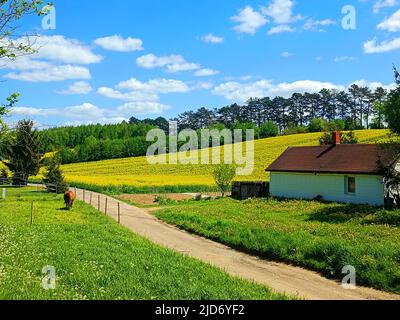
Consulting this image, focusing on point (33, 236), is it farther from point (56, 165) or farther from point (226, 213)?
point (56, 165)

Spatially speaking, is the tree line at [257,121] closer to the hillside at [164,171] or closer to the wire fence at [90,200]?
the hillside at [164,171]

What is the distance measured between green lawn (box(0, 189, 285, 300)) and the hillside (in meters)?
37.6

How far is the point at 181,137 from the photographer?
11331 cm

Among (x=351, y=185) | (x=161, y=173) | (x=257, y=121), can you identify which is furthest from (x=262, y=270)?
(x=257, y=121)

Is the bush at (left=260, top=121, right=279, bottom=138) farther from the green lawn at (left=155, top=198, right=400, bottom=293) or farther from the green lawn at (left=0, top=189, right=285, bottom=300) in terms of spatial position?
the green lawn at (left=0, top=189, right=285, bottom=300)

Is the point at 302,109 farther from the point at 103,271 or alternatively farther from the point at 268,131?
the point at 103,271

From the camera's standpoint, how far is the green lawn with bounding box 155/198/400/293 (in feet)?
43.3

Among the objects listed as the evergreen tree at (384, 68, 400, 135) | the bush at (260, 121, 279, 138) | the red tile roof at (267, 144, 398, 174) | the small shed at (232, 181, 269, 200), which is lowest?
the small shed at (232, 181, 269, 200)

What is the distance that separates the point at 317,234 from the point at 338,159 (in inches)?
659

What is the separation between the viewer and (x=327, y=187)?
32.9m

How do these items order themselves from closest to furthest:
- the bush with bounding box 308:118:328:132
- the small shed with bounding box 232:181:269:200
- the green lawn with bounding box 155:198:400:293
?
the green lawn with bounding box 155:198:400:293 → the small shed with bounding box 232:181:269:200 → the bush with bounding box 308:118:328:132

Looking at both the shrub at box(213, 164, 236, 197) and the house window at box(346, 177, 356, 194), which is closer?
the house window at box(346, 177, 356, 194)

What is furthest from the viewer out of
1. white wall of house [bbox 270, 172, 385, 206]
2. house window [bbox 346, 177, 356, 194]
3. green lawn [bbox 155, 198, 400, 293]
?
house window [bbox 346, 177, 356, 194]

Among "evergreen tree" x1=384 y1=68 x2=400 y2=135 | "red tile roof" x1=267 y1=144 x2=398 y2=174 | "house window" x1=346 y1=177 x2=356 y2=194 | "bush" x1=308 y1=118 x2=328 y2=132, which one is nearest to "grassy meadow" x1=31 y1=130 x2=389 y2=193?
"bush" x1=308 y1=118 x2=328 y2=132
